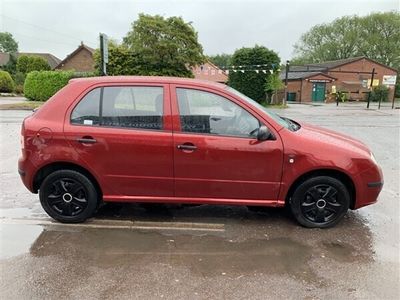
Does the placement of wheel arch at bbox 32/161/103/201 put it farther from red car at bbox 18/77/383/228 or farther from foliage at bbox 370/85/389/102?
foliage at bbox 370/85/389/102

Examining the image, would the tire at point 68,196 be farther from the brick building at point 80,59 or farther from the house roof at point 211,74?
the house roof at point 211,74

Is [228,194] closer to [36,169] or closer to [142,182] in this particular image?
[142,182]

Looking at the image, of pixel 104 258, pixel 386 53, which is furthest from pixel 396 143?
pixel 386 53

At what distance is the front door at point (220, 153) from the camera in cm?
401

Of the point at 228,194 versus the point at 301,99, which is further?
the point at 301,99

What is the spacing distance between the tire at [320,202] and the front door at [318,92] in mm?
44196

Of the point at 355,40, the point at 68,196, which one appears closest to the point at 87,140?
the point at 68,196

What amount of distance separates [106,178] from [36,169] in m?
0.83

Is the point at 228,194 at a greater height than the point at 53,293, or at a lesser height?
greater

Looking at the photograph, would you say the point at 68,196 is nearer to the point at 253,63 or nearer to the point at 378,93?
the point at 253,63

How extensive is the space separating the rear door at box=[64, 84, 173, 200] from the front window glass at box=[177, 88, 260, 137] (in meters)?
0.21

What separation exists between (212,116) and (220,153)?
445mm

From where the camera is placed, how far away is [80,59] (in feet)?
159

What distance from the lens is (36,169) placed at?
13.7 ft
